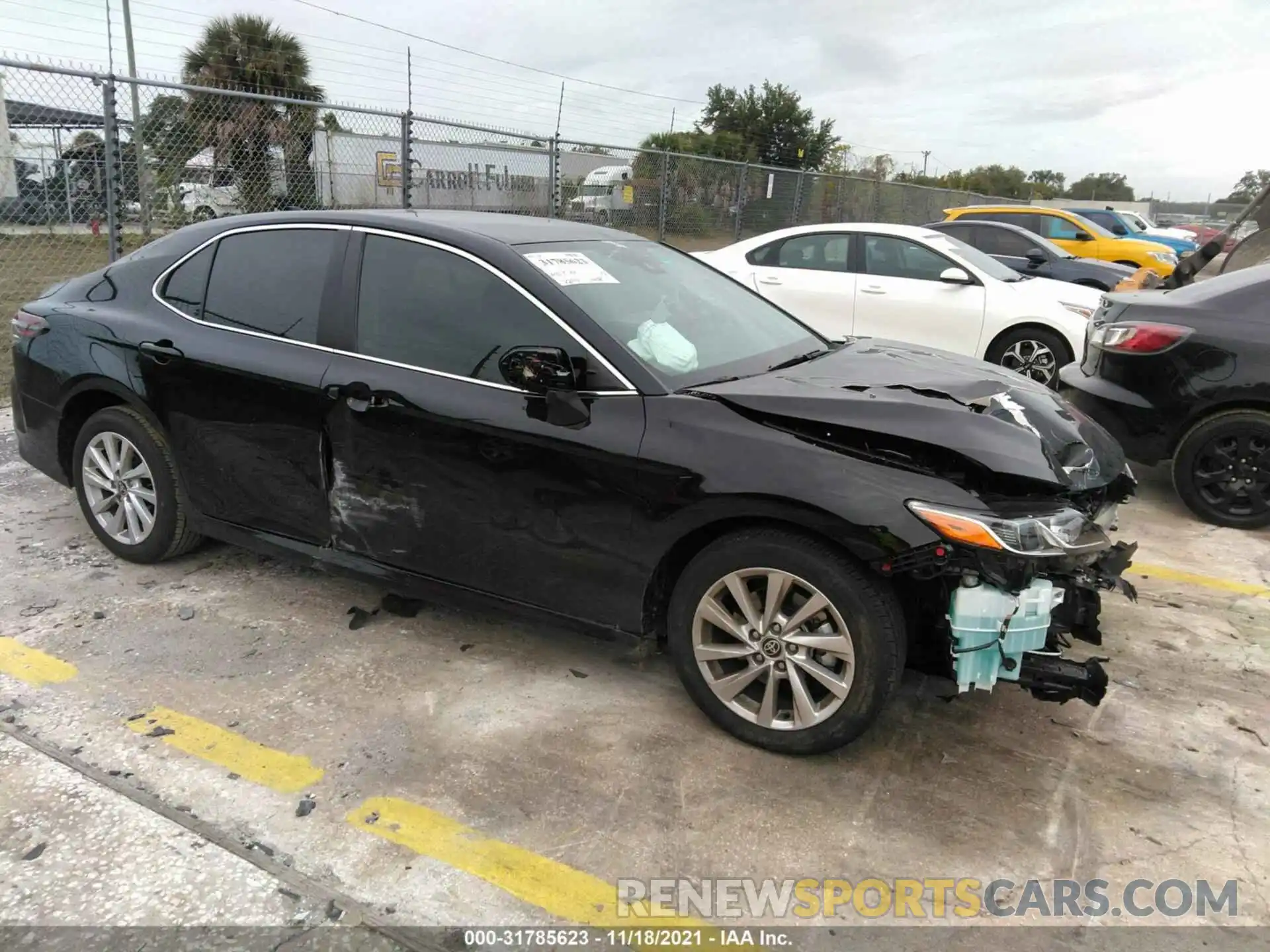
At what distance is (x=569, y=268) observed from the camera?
3330 mm

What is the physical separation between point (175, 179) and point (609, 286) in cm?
733

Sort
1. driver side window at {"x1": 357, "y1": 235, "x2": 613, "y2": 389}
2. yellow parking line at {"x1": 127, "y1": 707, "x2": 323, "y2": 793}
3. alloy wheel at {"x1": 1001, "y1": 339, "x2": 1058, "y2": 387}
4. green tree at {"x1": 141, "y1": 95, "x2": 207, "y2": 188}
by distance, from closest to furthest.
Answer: yellow parking line at {"x1": 127, "y1": 707, "x2": 323, "y2": 793}
driver side window at {"x1": 357, "y1": 235, "x2": 613, "y2": 389}
alloy wheel at {"x1": 1001, "y1": 339, "x2": 1058, "y2": 387}
green tree at {"x1": 141, "y1": 95, "x2": 207, "y2": 188}

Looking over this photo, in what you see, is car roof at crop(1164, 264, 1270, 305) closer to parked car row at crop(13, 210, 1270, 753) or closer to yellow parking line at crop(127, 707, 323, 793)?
parked car row at crop(13, 210, 1270, 753)

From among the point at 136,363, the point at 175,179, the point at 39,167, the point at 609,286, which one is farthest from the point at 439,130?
the point at 609,286

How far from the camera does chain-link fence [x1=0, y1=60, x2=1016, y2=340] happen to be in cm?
788

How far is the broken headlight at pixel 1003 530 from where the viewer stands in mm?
2561

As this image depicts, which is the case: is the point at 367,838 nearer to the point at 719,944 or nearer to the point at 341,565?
the point at 719,944

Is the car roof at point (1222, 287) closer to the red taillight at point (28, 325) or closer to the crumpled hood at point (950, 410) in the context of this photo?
the crumpled hood at point (950, 410)

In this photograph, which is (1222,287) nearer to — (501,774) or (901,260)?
(901,260)

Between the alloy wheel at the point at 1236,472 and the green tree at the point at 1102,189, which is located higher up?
the green tree at the point at 1102,189

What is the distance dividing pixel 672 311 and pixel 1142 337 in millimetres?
3218

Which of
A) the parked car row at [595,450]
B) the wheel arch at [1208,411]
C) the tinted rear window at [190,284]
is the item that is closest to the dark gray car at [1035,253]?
the wheel arch at [1208,411]

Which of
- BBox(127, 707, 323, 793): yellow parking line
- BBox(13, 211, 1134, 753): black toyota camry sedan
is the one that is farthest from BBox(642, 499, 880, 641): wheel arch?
BBox(127, 707, 323, 793): yellow parking line

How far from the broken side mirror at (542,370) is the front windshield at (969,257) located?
19.7 ft
